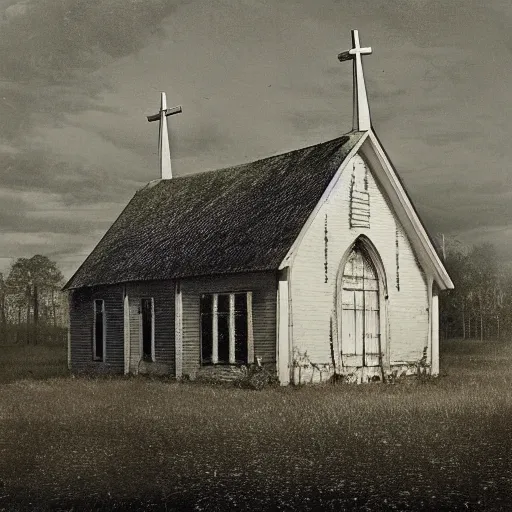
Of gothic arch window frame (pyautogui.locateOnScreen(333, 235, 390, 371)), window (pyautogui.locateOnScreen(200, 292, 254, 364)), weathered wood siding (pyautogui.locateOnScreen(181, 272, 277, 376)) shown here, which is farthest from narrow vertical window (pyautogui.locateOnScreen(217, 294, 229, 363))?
gothic arch window frame (pyautogui.locateOnScreen(333, 235, 390, 371))

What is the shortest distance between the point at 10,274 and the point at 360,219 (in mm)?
59274

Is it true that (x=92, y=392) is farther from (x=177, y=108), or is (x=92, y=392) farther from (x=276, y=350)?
(x=177, y=108)

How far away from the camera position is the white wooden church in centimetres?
1953

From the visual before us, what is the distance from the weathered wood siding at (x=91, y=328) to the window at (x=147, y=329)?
4.18ft

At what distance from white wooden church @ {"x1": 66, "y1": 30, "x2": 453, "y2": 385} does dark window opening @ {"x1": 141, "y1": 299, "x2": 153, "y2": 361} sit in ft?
0.15

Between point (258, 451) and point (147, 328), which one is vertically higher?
point (147, 328)

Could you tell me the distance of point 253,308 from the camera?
779 inches

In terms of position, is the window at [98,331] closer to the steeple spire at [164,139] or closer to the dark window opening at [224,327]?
the dark window opening at [224,327]

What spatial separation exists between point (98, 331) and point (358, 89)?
11.7 meters

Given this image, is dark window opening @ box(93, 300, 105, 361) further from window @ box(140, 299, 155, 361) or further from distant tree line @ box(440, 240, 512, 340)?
distant tree line @ box(440, 240, 512, 340)

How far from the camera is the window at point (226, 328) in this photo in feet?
65.7

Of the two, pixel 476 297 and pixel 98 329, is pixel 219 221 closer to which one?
pixel 98 329

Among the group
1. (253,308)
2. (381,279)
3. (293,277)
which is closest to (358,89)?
(381,279)

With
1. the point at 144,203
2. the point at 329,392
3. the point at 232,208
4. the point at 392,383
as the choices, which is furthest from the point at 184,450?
the point at 144,203
